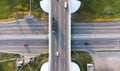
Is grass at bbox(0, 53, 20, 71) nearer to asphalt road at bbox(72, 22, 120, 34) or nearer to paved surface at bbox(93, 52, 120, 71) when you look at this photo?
asphalt road at bbox(72, 22, 120, 34)

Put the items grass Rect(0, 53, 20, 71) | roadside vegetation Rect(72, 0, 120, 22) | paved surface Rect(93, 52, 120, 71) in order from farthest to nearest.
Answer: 1. roadside vegetation Rect(72, 0, 120, 22)
2. grass Rect(0, 53, 20, 71)
3. paved surface Rect(93, 52, 120, 71)

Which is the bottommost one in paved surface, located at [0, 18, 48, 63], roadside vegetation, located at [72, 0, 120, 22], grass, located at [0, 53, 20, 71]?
grass, located at [0, 53, 20, 71]

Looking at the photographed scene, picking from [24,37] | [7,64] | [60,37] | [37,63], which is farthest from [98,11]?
[7,64]

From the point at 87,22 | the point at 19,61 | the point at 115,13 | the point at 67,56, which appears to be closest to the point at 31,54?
the point at 19,61

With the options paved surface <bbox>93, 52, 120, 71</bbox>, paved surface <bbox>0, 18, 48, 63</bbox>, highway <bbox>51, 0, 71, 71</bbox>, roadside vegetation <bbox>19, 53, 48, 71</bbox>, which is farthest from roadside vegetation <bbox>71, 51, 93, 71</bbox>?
paved surface <bbox>0, 18, 48, 63</bbox>

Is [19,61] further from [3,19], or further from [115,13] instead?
[115,13]

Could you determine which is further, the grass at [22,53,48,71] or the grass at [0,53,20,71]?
the grass at [0,53,20,71]
